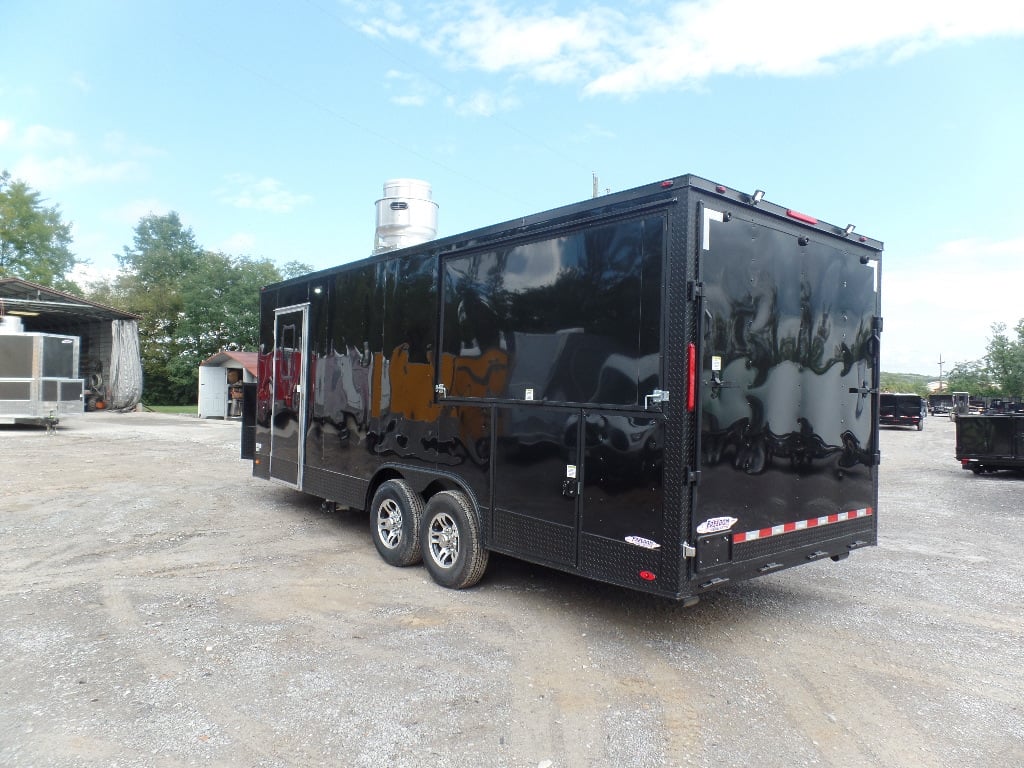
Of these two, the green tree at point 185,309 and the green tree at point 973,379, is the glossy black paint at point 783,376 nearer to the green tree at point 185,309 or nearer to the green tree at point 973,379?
the green tree at point 185,309

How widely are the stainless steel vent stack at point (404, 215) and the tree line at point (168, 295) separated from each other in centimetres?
3555

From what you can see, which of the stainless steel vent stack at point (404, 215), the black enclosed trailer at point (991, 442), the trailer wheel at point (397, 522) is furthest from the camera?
the black enclosed trailer at point (991, 442)

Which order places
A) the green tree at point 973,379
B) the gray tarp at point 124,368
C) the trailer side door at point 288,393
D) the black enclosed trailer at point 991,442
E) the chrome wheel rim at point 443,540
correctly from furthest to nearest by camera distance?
the green tree at point 973,379 → the gray tarp at point 124,368 → the black enclosed trailer at point 991,442 → the trailer side door at point 288,393 → the chrome wheel rim at point 443,540

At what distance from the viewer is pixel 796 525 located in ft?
15.1

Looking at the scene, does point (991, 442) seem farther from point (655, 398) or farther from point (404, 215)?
point (655, 398)

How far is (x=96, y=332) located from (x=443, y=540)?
29.5 metres

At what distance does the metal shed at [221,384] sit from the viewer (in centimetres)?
2669

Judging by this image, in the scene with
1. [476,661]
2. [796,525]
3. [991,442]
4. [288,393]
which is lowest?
[476,661]

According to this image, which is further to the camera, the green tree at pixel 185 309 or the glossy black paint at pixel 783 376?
the green tree at pixel 185 309

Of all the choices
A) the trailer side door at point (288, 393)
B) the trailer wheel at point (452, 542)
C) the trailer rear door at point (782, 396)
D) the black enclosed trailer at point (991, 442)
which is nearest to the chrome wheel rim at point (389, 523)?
the trailer wheel at point (452, 542)

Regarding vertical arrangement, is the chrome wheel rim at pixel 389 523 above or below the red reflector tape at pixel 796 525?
below

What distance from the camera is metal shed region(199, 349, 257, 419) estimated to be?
87.6 ft

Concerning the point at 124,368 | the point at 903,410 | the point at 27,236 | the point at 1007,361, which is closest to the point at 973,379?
the point at 1007,361

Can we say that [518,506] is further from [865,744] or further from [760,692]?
[865,744]
